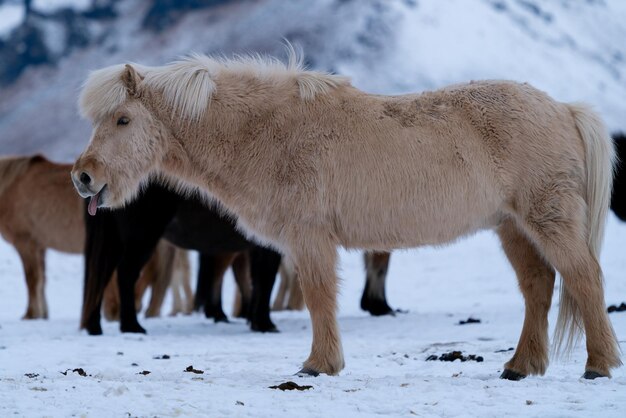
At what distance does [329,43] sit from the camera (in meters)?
46.0

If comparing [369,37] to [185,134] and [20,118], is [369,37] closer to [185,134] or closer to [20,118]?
[20,118]

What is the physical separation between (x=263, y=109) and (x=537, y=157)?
1818mm

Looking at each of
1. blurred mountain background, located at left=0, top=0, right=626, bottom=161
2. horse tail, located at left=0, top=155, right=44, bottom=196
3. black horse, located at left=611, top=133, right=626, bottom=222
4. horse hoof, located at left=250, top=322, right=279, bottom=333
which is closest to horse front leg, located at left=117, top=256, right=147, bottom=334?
horse hoof, located at left=250, top=322, right=279, bottom=333

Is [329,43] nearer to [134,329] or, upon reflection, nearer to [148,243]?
[148,243]

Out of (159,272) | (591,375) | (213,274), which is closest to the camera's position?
(591,375)

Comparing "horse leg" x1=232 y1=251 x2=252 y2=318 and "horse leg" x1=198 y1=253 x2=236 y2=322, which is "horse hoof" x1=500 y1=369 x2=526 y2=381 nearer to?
"horse leg" x1=198 y1=253 x2=236 y2=322

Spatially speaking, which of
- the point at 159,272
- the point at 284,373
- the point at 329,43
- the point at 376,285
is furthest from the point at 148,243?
the point at 329,43

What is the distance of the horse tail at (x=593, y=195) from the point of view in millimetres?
5227

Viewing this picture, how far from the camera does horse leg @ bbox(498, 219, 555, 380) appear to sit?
17.3 ft

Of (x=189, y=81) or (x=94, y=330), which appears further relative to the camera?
(x=94, y=330)

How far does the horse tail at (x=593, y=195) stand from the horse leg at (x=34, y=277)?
8.92 m

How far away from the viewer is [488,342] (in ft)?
23.2

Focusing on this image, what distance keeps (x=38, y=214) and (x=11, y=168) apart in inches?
35.2

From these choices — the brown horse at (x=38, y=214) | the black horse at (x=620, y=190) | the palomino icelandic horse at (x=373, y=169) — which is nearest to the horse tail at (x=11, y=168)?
the brown horse at (x=38, y=214)
